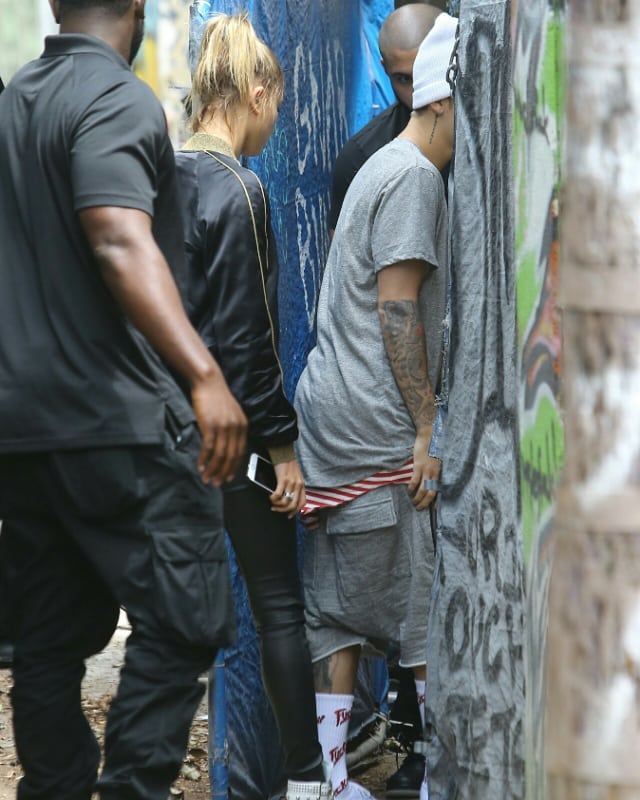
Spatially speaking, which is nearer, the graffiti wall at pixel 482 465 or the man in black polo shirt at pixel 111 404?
the man in black polo shirt at pixel 111 404

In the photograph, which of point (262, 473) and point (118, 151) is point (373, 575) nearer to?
point (262, 473)

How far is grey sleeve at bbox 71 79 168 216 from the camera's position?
2.77m

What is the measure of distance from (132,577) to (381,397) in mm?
1203

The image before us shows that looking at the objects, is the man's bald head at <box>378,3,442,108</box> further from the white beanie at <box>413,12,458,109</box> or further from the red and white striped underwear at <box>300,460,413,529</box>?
the red and white striped underwear at <box>300,460,413,529</box>

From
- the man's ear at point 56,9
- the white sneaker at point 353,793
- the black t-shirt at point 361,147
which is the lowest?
the white sneaker at point 353,793

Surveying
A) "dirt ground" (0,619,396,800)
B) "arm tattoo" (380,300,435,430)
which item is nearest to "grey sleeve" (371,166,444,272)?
"arm tattoo" (380,300,435,430)

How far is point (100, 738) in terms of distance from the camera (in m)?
5.01

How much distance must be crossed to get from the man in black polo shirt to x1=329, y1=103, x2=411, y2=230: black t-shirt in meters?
1.70

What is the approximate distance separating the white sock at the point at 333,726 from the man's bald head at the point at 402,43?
2179 mm

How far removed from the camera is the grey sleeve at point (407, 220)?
3.78 metres

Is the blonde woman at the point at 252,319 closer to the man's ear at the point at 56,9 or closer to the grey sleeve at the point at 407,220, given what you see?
the grey sleeve at the point at 407,220

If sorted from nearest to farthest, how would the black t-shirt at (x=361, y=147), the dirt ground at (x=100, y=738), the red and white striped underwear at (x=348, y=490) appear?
the red and white striped underwear at (x=348, y=490) < the dirt ground at (x=100, y=738) < the black t-shirt at (x=361, y=147)

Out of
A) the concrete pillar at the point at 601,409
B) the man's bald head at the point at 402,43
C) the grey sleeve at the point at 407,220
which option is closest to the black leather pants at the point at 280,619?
the grey sleeve at the point at 407,220

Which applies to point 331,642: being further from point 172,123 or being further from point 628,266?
point 172,123
